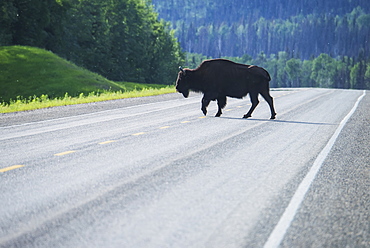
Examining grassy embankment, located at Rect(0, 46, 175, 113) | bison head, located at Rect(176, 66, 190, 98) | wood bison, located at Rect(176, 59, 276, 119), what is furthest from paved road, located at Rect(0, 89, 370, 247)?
grassy embankment, located at Rect(0, 46, 175, 113)

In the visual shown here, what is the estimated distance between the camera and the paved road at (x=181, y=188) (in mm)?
4516

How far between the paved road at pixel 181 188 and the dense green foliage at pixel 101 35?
4482 cm

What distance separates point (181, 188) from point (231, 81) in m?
9.95

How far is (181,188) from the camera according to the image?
621 cm

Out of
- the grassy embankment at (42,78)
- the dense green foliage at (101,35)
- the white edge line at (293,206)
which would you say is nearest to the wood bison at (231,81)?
the white edge line at (293,206)

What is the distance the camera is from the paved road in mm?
4516

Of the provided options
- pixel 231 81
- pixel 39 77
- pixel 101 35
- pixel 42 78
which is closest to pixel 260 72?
pixel 231 81

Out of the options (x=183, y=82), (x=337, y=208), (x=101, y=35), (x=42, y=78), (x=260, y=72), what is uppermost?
(x=101, y=35)

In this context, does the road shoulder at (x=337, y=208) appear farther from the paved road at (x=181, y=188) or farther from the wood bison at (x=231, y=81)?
the wood bison at (x=231, y=81)

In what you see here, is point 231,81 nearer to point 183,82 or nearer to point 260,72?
point 260,72

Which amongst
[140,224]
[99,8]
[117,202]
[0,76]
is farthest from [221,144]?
[99,8]

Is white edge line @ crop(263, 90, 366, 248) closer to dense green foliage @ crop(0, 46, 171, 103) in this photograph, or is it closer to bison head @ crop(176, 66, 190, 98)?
bison head @ crop(176, 66, 190, 98)

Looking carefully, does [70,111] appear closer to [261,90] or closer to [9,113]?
[9,113]

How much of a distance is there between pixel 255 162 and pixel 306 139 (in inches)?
127
